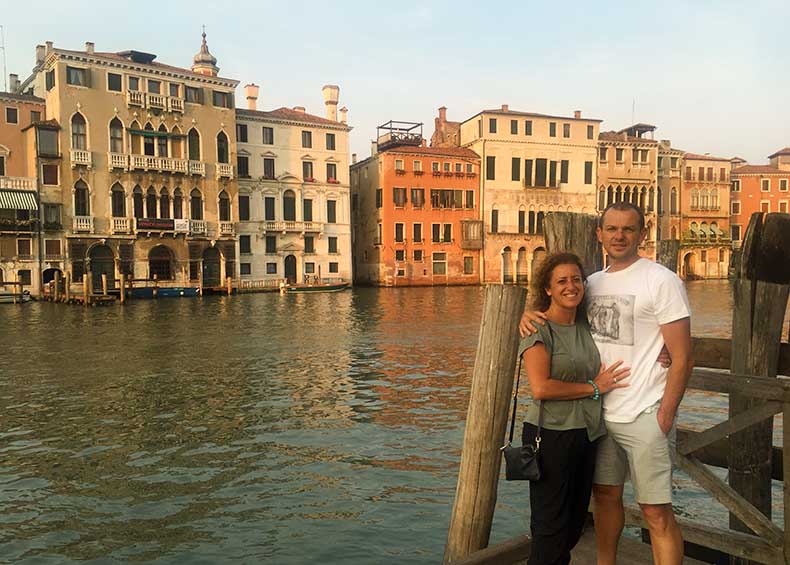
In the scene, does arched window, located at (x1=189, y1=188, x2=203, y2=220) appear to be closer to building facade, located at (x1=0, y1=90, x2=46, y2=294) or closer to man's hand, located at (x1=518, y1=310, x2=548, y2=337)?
building facade, located at (x1=0, y1=90, x2=46, y2=294)

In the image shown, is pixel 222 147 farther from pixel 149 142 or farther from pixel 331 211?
pixel 331 211

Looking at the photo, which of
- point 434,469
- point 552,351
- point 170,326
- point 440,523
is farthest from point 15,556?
point 170,326

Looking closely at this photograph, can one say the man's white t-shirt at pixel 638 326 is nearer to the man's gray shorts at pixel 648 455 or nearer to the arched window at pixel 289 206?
the man's gray shorts at pixel 648 455

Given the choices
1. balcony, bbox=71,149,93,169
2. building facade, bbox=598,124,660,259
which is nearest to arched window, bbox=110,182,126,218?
balcony, bbox=71,149,93,169

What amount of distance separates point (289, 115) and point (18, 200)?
60.9 feet

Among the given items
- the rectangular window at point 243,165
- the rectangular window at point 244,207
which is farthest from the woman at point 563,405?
A: the rectangular window at point 243,165

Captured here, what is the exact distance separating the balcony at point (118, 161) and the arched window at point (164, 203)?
273 centimetres

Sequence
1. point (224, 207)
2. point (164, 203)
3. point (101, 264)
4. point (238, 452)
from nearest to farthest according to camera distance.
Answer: point (238, 452) < point (101, 264) < point (164, 203) < point (224, 207)

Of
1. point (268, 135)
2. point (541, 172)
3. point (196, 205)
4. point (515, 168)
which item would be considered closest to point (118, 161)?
point (196, 205)

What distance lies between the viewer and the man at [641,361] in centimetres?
297

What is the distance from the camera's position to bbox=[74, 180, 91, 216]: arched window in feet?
Result: 123

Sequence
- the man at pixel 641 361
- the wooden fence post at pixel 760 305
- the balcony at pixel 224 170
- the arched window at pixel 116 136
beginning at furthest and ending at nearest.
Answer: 1. the balcony at pixel 224 170
2. the arched window at pixel 116 136
3. the wooden fence post at pixel 760 305
4. the man at pixel 641 361

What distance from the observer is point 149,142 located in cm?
4028

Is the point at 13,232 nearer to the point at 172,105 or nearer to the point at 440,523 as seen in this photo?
the point at 172,105
